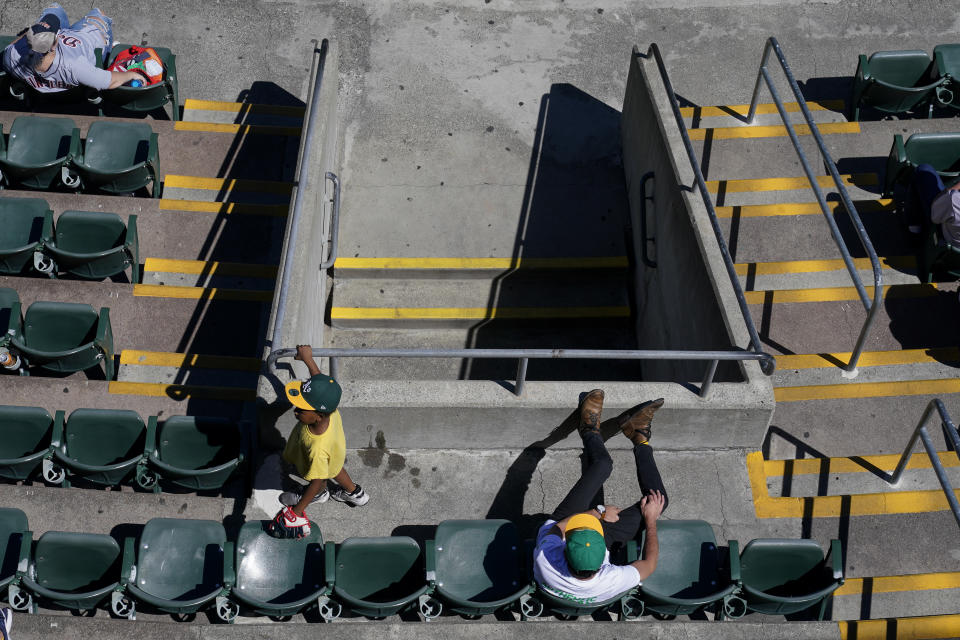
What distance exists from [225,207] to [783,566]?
663 cm

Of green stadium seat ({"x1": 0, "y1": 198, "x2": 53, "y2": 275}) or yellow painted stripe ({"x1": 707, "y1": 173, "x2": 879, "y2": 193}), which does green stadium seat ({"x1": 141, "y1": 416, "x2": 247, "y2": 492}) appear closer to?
green stadium seat ({"x1": 0, "y1": 198, "x2": 53, "y2": 275})

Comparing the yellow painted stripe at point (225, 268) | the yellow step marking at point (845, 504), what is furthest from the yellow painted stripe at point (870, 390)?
the yellow painted stripe at point (225, 268)

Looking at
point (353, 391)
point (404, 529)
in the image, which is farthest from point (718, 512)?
point (353, 391)

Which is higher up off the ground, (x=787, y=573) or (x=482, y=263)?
(x=482, y=263)

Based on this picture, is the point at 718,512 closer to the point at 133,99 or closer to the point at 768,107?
the point at 768,107

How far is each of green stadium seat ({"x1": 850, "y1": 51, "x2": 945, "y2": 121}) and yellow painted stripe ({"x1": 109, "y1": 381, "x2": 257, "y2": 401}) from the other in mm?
7219

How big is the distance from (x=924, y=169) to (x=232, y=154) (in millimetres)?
7296

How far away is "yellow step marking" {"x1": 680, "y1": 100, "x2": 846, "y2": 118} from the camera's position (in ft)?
34.5

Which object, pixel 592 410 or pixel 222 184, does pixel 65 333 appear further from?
pixel 592 410

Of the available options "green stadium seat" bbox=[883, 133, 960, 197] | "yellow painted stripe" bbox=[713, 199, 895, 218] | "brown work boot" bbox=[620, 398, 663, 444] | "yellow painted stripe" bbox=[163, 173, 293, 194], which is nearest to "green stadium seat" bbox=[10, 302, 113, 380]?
"yellow painted stripe" bbox=[163, 173, 293, 194]

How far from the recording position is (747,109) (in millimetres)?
10523

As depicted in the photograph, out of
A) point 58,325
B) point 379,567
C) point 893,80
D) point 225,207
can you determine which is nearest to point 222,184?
point 225,207

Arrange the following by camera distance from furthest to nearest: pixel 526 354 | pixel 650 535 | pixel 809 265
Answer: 1. pixel 809 265
2. pixel 526 354
3. pixel 650 535

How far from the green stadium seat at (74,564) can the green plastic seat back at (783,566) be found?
4498 mm
